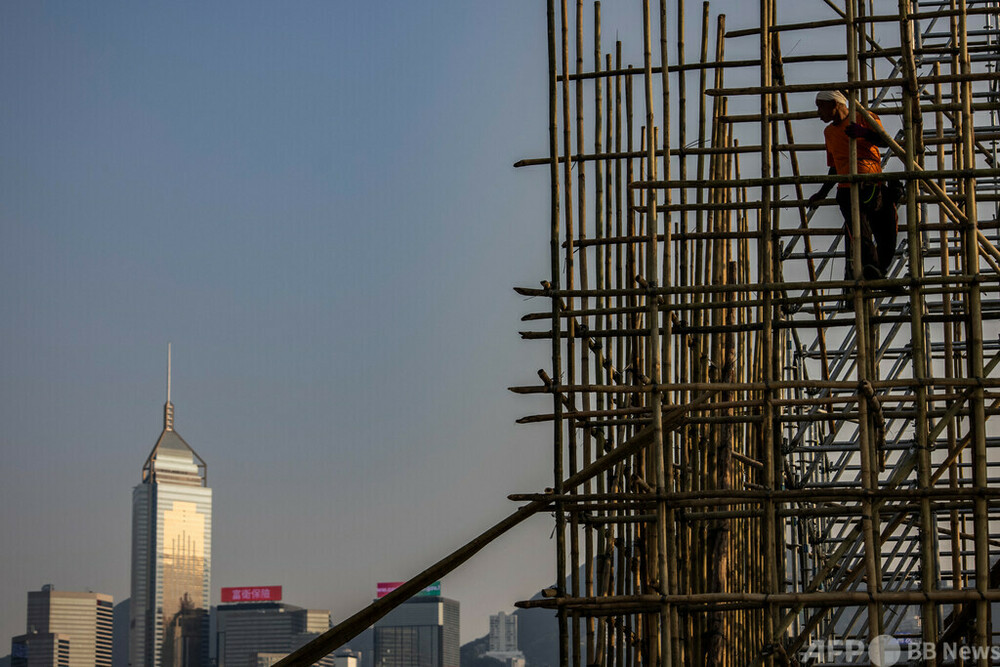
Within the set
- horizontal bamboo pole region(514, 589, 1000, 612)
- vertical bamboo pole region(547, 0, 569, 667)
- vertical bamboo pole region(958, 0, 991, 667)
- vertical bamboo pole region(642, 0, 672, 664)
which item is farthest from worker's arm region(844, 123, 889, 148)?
horizontal bamboo pole region(514, 589, 1000, 612)

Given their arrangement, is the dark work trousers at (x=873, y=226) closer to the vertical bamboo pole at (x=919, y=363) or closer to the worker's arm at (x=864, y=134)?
the worker's arm at (x=864, y=134)

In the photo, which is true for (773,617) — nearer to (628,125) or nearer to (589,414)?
(589,414)

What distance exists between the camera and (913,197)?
35.3 feet

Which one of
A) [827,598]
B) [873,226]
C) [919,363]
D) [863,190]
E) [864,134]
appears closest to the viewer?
[827,598]

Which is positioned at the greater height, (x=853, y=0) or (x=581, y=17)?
(x=581, y=17)

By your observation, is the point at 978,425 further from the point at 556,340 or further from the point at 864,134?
the point at 556,340

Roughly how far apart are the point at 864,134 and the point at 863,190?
1.73 feet

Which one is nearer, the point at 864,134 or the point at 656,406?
the point at 656,406

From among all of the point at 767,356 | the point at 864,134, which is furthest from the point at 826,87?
the point at 767,356

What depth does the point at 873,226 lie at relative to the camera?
11.8 meters

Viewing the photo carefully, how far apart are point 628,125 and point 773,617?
5968 mm

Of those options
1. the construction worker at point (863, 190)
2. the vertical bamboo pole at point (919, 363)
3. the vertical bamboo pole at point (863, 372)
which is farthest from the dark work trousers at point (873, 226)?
the vertical bamboo pole at point (919, 363)

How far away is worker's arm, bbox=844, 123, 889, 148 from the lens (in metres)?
11.1

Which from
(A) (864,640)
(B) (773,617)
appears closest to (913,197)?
(B) (773,617)
